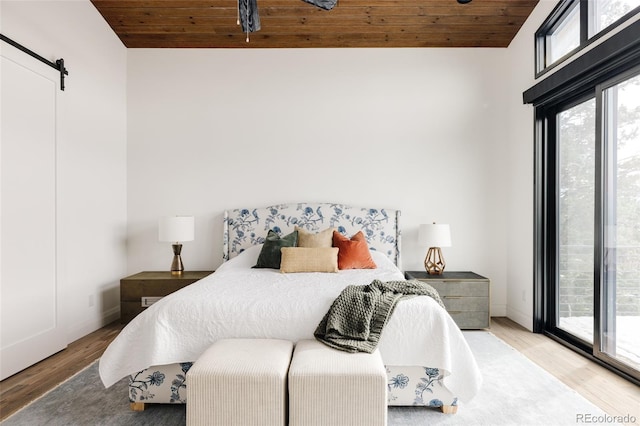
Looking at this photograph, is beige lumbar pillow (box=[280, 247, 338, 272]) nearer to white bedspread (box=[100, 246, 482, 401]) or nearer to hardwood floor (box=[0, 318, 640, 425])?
white bedspread (box=[100, 246, 482, 401])

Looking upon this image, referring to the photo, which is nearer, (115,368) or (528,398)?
(115,368)

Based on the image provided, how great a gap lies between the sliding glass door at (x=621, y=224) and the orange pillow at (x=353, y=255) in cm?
176

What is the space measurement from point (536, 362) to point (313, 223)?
2.28 meters

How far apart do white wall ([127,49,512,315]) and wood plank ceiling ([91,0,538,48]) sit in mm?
135

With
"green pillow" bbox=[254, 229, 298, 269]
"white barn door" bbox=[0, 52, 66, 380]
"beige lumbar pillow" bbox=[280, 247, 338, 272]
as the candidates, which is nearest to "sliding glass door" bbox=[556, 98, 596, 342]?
"beige lumbar pillow" bbox=[280, 247, 338, 272]

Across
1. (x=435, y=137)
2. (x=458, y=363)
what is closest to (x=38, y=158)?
(x=458, y=363)

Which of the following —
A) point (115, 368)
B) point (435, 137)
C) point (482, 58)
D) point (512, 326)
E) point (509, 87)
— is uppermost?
point (482, 58)

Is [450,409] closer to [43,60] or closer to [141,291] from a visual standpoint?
[141,291]

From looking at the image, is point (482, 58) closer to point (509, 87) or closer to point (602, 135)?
point (509, 87)

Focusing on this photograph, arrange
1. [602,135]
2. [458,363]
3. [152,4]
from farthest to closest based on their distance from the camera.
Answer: [152,4], [602,135], [458,363]

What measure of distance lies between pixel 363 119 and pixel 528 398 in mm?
2935

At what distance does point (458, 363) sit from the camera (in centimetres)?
212

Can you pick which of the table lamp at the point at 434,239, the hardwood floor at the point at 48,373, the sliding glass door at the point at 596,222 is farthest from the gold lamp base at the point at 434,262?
the hardwood floor at the point at 48,373

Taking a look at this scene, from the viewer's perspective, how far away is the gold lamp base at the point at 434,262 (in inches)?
155
